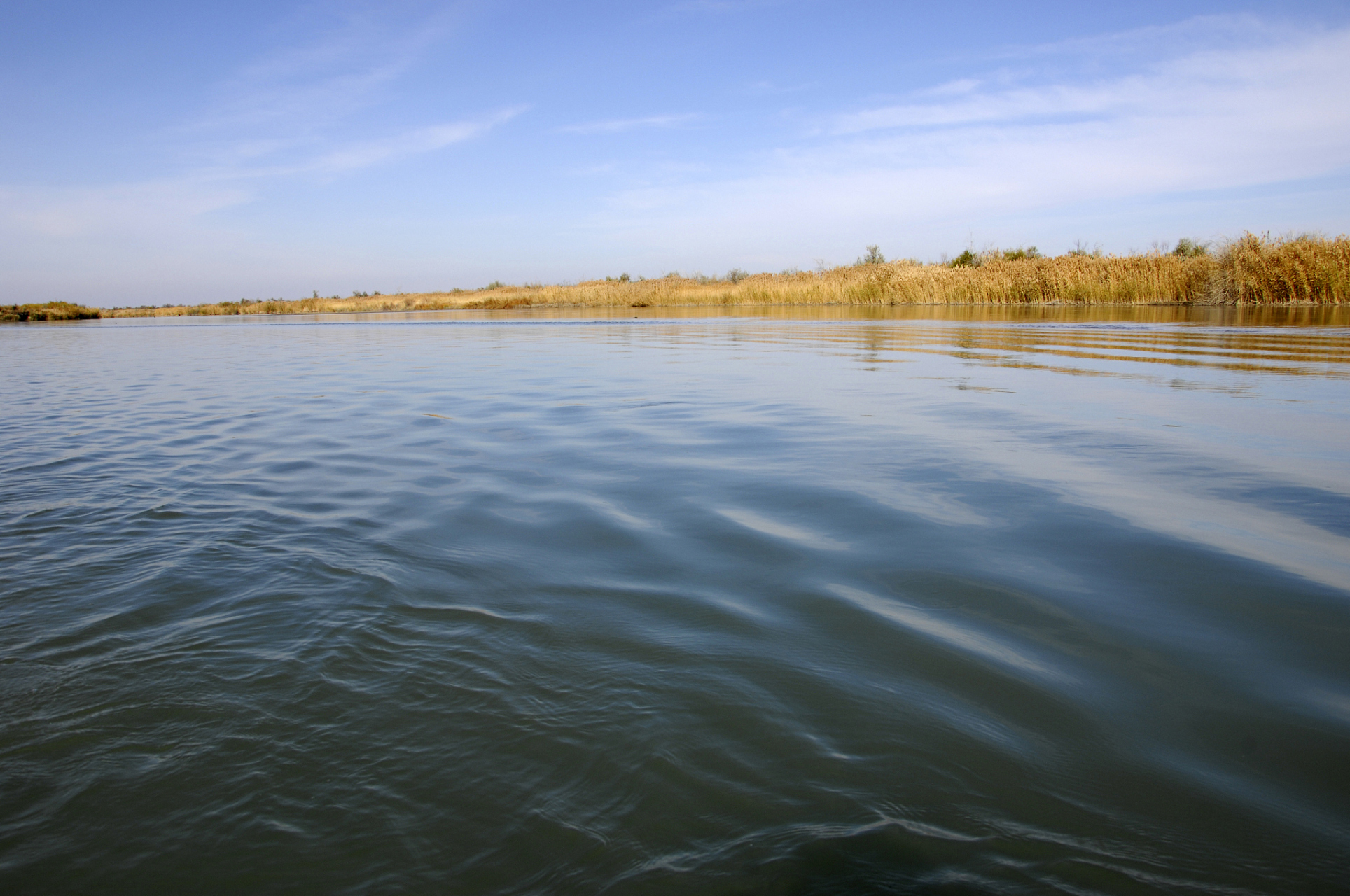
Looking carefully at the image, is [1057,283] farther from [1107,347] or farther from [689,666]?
[689,666]

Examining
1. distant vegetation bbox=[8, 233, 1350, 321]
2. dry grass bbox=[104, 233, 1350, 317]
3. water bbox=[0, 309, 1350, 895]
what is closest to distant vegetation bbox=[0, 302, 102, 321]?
distant vegetation bbox=[8, 233, 1350, 321]

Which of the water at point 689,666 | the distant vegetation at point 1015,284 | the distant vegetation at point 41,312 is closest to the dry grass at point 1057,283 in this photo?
the distant vegetation at point 1015,284

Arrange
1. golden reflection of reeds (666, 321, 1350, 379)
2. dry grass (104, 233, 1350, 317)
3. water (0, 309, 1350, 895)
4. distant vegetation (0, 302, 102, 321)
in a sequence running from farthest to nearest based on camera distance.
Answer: distant vegetation (0, 302, 102, 321) < dry grass (104, 233, 1350, 317) < golden reflection of reeds (666, 321, 1350, 379) < water (0, 309, 1350, 895)

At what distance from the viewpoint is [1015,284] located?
28984mm

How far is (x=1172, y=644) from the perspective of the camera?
84.3 inches

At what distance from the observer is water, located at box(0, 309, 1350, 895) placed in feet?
4.63

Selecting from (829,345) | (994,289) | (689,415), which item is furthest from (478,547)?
(994,289)

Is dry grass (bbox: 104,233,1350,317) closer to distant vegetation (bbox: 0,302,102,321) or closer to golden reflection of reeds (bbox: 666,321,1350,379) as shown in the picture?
golden reflection of reeds (bbox: 666,321,1350,379)

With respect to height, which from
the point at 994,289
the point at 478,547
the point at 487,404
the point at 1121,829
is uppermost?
the point at 994,289

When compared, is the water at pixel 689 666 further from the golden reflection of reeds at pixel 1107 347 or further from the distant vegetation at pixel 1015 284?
the distant vegetation at pixel 1015 284

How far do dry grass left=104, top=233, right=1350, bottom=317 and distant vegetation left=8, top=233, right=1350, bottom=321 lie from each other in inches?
1.5

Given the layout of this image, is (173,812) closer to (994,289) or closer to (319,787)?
(319,787)

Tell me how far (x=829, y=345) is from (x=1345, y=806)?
11644 millimetres

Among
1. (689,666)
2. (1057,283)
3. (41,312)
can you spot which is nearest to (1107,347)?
(689,666)
